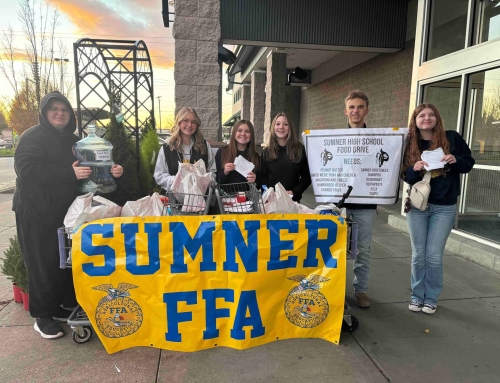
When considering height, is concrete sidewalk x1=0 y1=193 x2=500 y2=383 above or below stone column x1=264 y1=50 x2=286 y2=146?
below

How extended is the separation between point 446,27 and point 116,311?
6394 mm

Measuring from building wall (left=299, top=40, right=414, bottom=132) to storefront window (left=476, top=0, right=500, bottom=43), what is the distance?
3.42 meters

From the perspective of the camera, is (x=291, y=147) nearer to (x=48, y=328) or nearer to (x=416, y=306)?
(x=416, y=306)

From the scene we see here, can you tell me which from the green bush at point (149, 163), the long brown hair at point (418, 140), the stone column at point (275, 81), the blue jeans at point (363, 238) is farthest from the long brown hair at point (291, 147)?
the stone column at point (275, 81)

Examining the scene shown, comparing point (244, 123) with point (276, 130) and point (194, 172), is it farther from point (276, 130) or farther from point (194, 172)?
point (194, 172)

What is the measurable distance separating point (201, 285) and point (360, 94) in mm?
2150

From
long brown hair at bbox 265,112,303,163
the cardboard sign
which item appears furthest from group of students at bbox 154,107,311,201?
the cardboard sign

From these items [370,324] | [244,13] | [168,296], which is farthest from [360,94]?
[244,13]

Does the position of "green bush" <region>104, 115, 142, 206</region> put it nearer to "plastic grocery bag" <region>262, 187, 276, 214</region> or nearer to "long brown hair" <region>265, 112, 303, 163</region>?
"long brown hair" <region>265, 112, 303, 163</region>

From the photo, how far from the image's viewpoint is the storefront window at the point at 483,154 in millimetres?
5016

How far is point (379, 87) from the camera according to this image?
10.4 meters

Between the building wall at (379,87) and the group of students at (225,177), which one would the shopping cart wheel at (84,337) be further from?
the building wall at (379,87)

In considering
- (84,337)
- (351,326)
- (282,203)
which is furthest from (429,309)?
(84,337)

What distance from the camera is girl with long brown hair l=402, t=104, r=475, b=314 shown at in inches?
124
